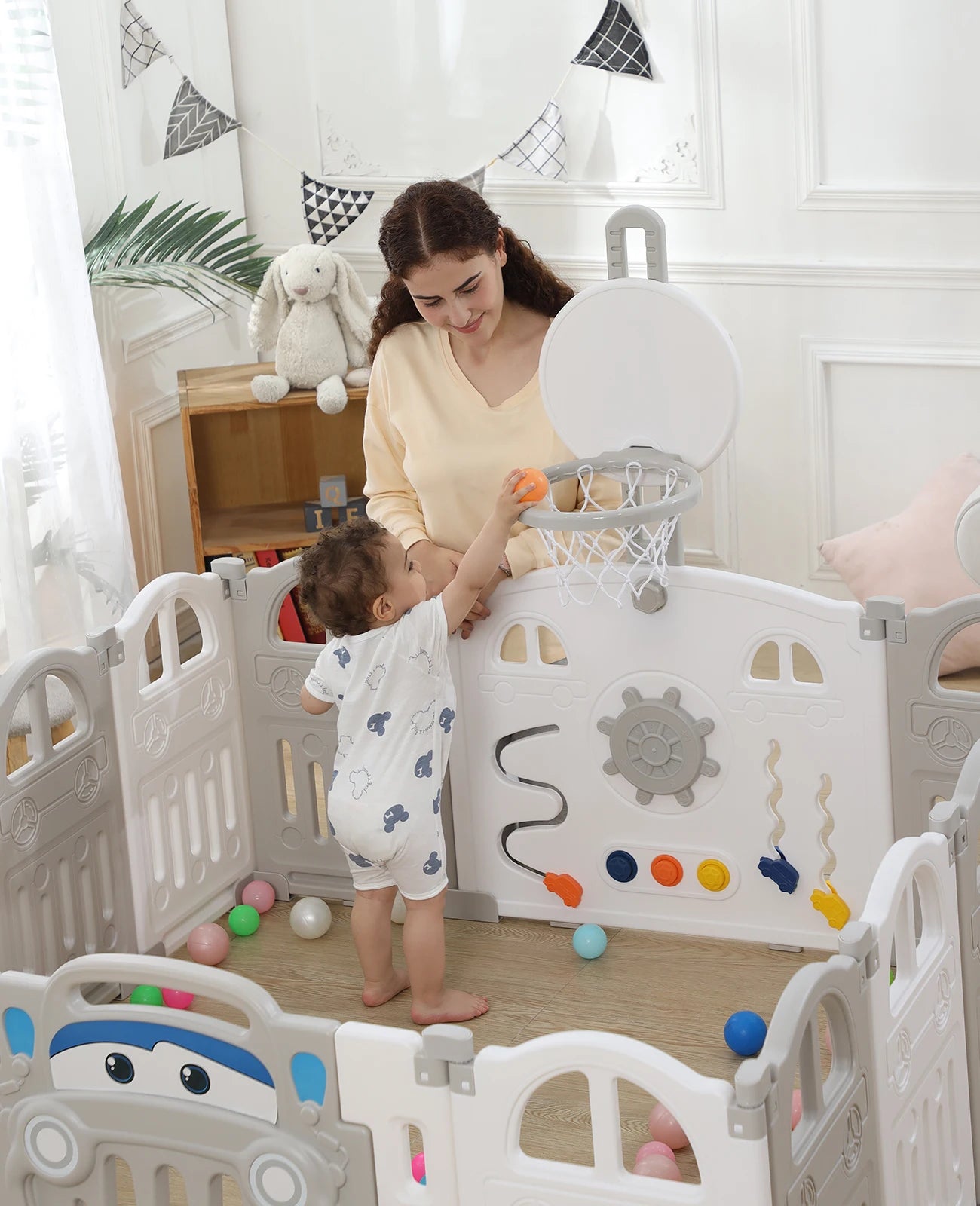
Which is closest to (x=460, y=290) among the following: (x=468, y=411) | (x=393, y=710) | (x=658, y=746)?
(x=468, y=411)

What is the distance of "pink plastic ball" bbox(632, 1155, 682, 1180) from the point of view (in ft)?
5.33

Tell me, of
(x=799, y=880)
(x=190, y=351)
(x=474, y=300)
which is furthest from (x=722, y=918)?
(x=190, y=351)

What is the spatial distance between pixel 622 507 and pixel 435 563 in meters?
0.34

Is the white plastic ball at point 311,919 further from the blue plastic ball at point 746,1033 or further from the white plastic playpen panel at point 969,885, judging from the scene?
the white plastic playpen panel at point 969,885

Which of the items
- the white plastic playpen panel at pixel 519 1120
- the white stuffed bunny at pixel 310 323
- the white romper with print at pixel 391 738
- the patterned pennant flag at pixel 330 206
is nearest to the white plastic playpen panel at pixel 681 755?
the white romper with print at pixel 391 738

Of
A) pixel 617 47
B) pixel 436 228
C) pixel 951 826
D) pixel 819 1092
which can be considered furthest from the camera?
pixel 617 47

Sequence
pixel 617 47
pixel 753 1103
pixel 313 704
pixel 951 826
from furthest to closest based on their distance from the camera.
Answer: pixel 617 47
pixel 313 704
pixel 951 826
pixel 753 1103

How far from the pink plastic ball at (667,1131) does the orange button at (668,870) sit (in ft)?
1.52

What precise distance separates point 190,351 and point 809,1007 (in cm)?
265

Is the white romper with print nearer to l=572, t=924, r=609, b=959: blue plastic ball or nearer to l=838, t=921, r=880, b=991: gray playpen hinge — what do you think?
l=572, t=924, r=609, b=959: blue plastic ball

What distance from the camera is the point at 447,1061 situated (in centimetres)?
132

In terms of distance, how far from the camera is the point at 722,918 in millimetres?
2211

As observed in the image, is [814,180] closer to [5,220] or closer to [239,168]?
[239,168]

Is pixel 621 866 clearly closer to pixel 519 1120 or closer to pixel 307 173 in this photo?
pixel 519 1120
